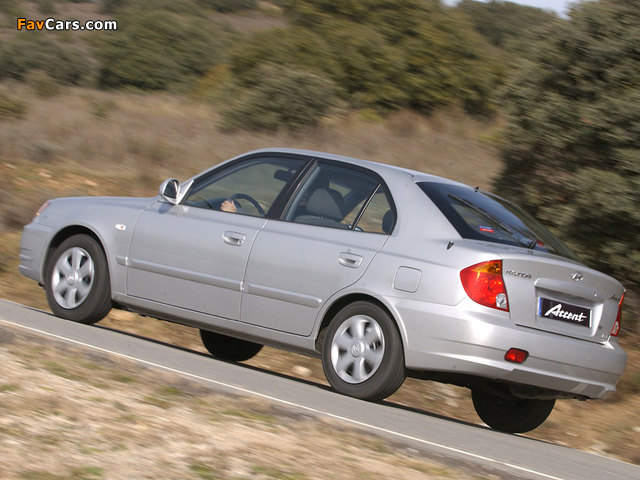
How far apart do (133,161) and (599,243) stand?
30.5 ft

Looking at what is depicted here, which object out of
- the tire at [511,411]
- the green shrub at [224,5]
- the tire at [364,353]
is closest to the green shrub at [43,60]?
the green shrub at [224,5]

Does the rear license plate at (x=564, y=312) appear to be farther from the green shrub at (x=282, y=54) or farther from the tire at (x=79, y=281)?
the green shrub at (x=282, y=54)

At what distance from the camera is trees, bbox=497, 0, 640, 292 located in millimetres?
10789

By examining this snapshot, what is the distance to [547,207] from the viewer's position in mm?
11867

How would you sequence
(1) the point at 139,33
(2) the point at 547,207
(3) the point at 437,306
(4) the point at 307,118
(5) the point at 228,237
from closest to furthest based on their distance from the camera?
(3) the point at 437,306 < (5) the point at 228,237 < (2) the point at 547,207 < (4) the point at 307,118 < (1) the point at 139,33

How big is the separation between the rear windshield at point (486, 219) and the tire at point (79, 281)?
268cm

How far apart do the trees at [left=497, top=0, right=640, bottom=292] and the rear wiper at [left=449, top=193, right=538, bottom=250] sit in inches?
172

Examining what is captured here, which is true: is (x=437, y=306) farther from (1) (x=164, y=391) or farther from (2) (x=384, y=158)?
(2) (x=384, y=158)

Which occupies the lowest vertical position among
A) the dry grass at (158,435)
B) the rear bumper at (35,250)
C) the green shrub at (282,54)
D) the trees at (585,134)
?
the dry grass at (158,435)

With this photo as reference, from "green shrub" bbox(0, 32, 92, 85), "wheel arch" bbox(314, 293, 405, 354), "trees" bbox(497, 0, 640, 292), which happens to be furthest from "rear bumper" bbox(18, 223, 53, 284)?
"green shrub" bbox(0, 32, 92, 85)

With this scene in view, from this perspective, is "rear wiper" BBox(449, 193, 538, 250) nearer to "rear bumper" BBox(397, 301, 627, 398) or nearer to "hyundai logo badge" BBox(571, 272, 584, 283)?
"hyundai logo badge" BBox(571, 272, 584, 283)

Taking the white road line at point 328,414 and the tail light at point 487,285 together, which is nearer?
the white road line at point 328,414

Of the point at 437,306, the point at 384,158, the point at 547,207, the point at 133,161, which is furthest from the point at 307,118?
the point at 437,306

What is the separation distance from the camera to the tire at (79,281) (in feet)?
25.0
